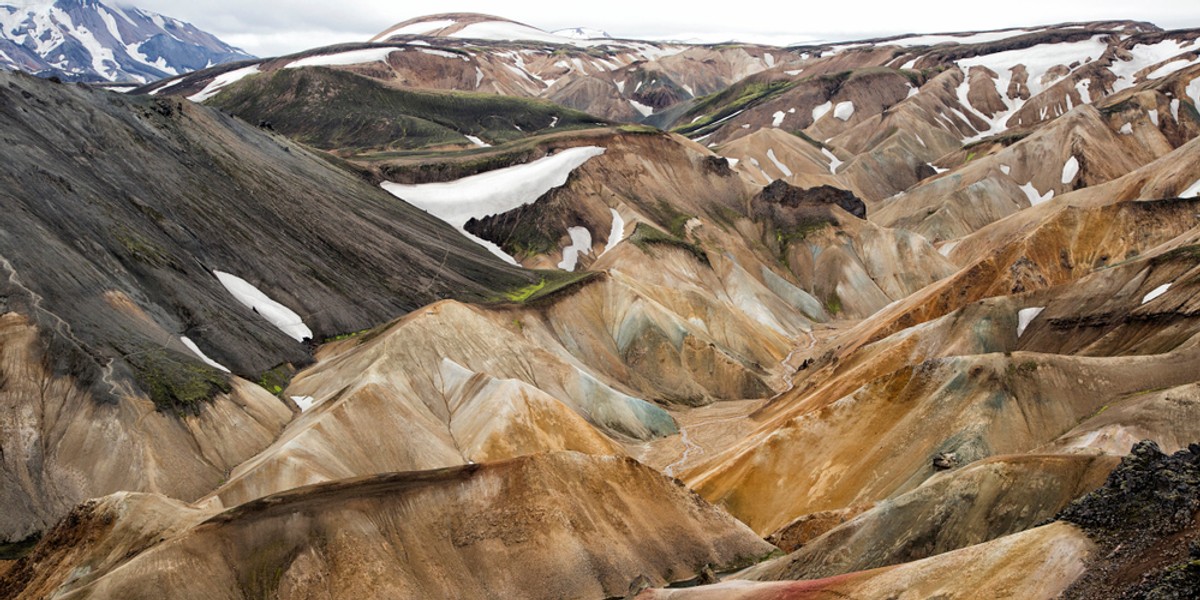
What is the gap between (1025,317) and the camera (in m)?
61.0

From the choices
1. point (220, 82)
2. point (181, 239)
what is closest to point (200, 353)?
point (181, 239)

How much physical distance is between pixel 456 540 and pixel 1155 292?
1457 inches

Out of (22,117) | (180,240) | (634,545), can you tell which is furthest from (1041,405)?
(22,117)

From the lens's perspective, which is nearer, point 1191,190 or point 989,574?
point 989,574

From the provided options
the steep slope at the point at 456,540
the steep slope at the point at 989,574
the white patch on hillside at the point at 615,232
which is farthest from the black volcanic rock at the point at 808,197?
the steep slope at the point at 989,574

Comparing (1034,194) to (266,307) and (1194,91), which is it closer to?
(1194,91)

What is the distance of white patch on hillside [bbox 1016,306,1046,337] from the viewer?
6038 centimetres

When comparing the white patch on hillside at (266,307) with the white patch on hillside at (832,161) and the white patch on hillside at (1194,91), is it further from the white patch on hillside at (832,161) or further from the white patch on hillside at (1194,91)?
the white patch on hillside at (1194,91)

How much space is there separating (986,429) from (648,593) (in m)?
17.9

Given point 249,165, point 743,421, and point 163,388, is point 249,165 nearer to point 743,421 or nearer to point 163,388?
point 163,388

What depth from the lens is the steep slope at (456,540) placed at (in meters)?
33.8

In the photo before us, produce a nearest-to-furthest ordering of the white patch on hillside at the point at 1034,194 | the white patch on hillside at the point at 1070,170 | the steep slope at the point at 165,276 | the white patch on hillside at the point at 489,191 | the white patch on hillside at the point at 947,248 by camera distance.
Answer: the steep slope at the point at 165,276
the white patch on hillside at the point at 489,191
the white patch on hillside at the point at 947,248
the white patch on hillside at the point at 1070,170
the white patch on hillside at the point at 1034,194

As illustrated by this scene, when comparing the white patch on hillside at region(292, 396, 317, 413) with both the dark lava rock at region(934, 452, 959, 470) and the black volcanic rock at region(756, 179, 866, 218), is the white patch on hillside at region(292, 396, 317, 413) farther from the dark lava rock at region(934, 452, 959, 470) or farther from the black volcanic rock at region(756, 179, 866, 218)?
the black volcanic rock at region(756, 179, 866, 218)

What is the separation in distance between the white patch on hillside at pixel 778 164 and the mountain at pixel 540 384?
44668 mm
